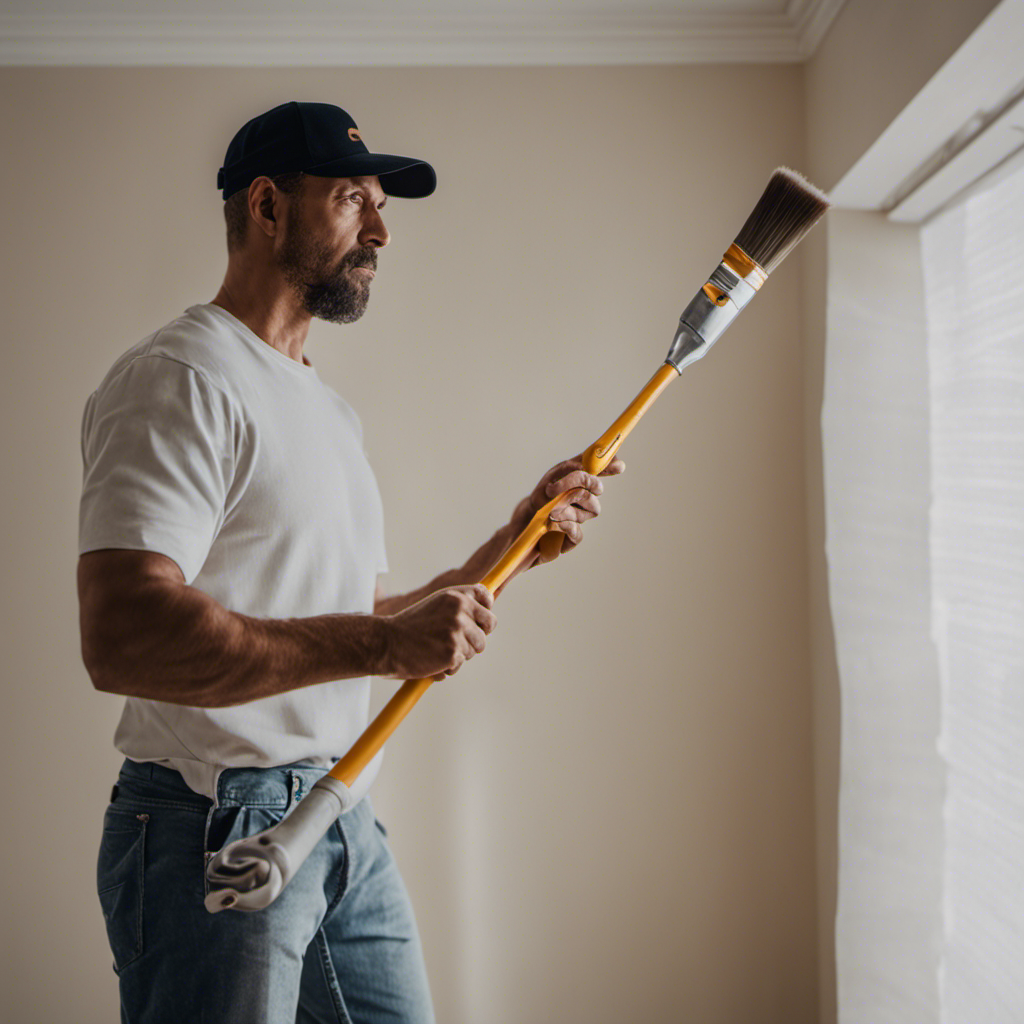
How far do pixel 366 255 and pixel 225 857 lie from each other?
0.78m

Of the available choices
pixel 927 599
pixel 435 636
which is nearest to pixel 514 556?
pixel 435 636

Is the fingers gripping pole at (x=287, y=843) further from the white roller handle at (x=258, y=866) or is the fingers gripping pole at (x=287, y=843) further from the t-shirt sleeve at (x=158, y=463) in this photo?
the t-shirt sleeve at (x=158, y=463)

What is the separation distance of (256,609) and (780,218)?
82cm

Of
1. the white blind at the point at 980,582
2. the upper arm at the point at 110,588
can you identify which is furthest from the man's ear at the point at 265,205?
the white blind at the point at 980,582

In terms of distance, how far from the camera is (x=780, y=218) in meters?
1.12

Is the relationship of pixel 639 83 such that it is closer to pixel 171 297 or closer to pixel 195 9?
pixel 195 9

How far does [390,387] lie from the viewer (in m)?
2.02

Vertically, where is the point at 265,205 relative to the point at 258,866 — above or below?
above

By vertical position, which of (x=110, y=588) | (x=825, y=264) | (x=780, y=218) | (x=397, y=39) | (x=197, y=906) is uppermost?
(x=397, y=39)

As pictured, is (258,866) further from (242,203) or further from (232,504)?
(242,203)

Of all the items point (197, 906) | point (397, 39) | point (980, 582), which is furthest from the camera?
point (397, 39)

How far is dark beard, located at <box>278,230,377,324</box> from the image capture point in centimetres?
113

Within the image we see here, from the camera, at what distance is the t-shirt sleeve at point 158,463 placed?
2.79 feet

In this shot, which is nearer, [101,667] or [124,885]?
[101,667]
